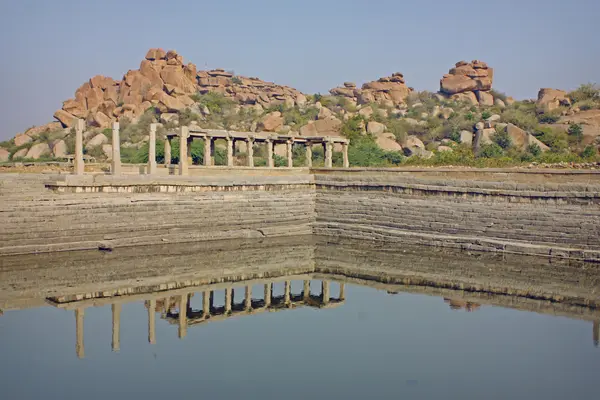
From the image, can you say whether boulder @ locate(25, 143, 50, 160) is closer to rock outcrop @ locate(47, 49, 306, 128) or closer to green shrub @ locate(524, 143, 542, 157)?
rock outcrop @ locate(47, 49, 306, 128)

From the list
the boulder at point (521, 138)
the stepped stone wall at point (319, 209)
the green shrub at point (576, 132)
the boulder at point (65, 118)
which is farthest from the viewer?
the boulder at point (65, 118)

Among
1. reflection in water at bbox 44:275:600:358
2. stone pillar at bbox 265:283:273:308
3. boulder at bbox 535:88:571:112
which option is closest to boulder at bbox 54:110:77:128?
boulder at bbox 535:88:571:112

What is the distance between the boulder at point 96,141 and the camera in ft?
169

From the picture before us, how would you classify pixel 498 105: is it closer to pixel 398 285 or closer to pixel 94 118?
pixel 94 118

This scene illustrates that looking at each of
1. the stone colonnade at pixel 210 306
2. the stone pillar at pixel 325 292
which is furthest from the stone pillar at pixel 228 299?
the stone pillar at pixel 325 292

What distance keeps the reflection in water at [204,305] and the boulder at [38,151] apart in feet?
137

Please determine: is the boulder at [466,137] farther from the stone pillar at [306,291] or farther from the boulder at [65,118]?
the stone pillar at [306,291]

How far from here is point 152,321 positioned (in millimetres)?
13203

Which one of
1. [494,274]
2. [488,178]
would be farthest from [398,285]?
[488,178]

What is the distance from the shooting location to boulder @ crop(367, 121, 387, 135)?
5240 cm

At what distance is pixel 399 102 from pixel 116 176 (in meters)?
52.9

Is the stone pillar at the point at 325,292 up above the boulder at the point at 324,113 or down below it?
below

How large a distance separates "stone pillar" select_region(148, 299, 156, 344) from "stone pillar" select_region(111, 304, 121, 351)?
1.71ft

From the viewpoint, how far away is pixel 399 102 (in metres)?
69.8
